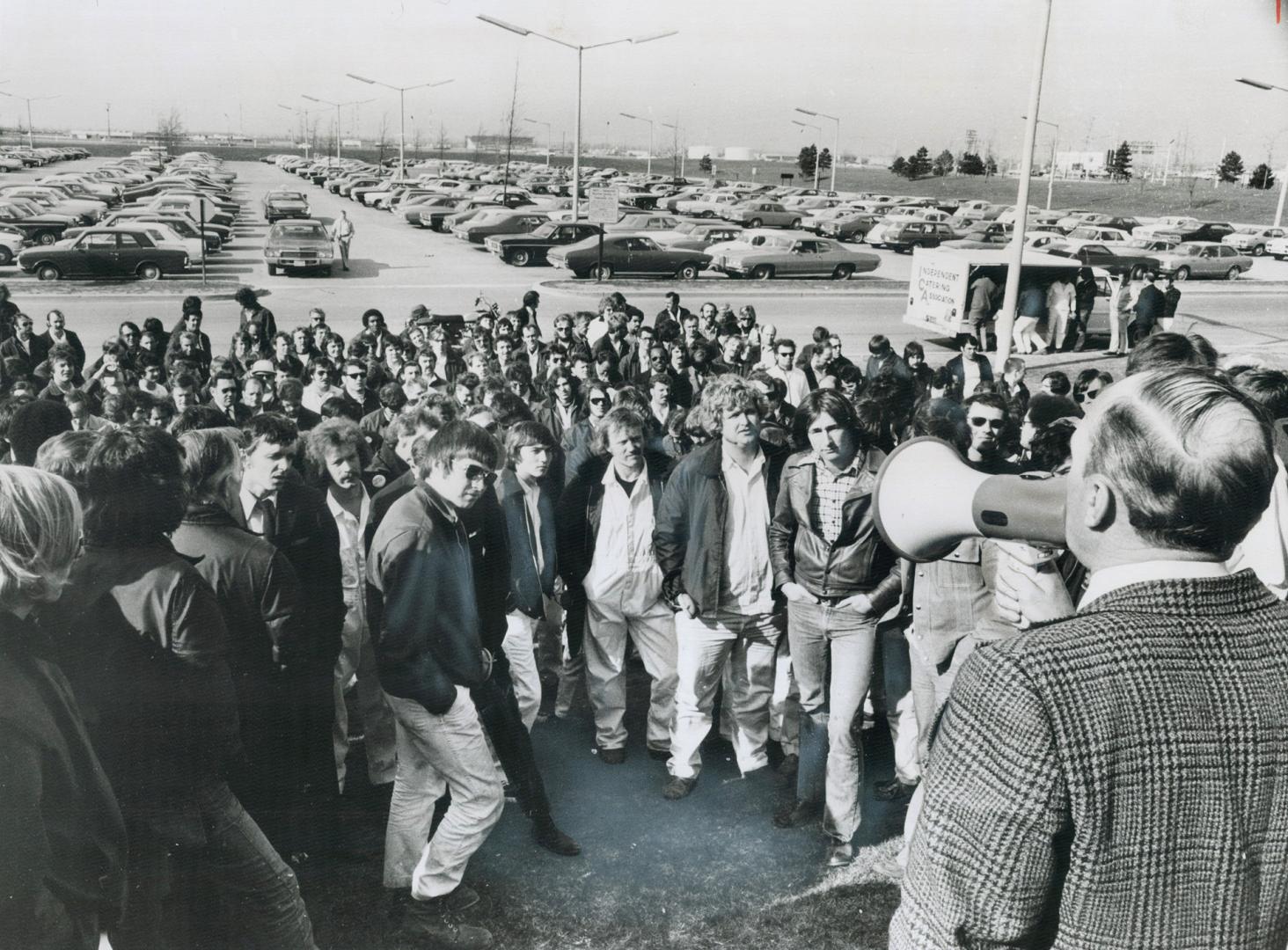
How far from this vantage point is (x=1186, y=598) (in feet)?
3.52

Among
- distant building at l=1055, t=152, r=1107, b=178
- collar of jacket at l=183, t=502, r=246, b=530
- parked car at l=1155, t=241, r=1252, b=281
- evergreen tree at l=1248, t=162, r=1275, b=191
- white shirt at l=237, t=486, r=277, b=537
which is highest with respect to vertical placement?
distant building at l=1055, t=152, r=1107, b=178

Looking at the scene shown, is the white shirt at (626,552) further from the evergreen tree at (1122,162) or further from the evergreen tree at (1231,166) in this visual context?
the evergreen tree at (1231,166)

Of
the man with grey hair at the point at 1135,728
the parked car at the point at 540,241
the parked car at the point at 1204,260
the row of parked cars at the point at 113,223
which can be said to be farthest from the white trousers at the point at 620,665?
the parked car at the point at 1204,260

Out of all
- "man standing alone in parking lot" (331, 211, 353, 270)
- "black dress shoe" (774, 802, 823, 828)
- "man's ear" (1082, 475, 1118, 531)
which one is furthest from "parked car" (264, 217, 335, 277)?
"man's ear" (1082, 475, 1118, 531)

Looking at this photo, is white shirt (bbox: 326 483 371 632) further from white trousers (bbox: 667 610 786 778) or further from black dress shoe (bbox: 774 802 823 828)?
black dress shoe (bbox: 774 802 823 828)

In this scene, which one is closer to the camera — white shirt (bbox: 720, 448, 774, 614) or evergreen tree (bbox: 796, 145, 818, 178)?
white shirt (bbox: 720, 448, 774, 614)

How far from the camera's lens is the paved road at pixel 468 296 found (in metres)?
16.3

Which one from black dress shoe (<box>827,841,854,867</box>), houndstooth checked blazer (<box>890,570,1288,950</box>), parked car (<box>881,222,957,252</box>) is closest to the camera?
houndstooth checked blazer (<box>890,570,1288,950</box>)

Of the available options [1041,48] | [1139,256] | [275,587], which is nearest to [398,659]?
[275,587]

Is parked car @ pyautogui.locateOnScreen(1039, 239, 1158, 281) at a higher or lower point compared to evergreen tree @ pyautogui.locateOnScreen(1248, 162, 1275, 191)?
lower

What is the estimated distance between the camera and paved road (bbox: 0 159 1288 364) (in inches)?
641

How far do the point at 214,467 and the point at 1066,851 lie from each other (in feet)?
8.41

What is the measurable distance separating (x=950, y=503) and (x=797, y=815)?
2680mm

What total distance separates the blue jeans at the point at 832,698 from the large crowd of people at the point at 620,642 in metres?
0.01
